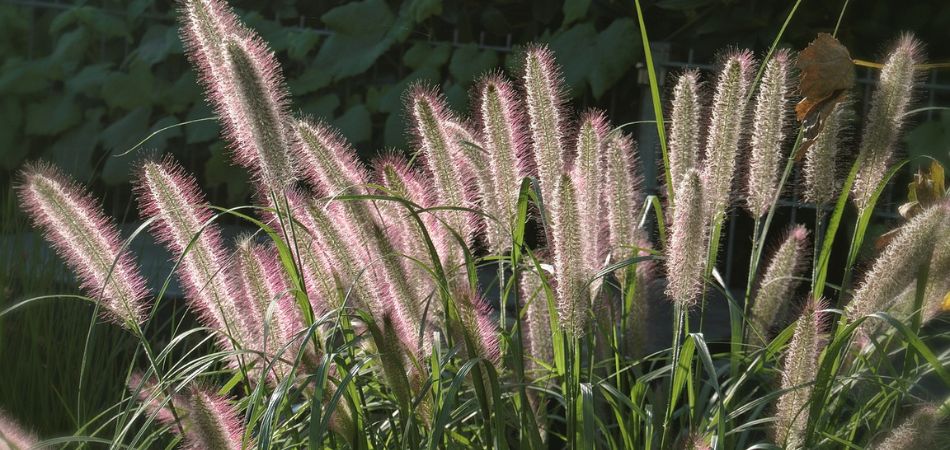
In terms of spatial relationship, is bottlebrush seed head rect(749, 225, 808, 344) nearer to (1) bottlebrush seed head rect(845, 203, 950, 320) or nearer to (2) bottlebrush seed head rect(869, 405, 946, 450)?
A: (1) bottlebrush seed head rect(845, 203, 950, 320)

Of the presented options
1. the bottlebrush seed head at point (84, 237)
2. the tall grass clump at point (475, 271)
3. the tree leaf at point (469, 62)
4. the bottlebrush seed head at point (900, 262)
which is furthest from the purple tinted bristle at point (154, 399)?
the tree leaf at point (469, 62)

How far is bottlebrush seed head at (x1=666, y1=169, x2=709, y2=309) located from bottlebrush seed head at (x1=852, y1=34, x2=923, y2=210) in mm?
423

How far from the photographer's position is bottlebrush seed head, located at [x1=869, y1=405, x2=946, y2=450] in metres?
1.49

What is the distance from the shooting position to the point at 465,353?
1.77 meters

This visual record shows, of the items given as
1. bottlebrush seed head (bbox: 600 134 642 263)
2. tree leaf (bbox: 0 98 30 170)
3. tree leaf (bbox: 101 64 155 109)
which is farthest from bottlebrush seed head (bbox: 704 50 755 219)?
tree leaf (bbox: 0 98 30 170)

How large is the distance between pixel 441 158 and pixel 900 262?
75 centimetres

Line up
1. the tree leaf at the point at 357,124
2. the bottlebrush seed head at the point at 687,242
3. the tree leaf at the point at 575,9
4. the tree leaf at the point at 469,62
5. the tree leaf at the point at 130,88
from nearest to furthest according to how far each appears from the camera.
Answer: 1. the bottlebrush seed head at the point at 687,242
2. the tree leaf at the point at 575,9
3. the tree leaf at the point at 469,62
4. the tree leaf at the point at 357,124
5. the tree leaf at the point at 130,88

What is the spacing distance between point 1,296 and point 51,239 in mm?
1346

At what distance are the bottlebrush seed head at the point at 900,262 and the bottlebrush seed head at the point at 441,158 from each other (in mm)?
654

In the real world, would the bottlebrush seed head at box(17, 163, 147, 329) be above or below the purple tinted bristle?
above

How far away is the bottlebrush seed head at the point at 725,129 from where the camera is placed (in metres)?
1.95

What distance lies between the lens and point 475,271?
1912mm

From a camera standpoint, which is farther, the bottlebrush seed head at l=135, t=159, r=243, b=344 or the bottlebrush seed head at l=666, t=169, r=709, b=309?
the bottlebrush seed head at l=135, t=159, r=243, b=344

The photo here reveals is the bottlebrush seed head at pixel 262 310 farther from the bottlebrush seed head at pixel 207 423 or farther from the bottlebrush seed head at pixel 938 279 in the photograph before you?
the bottlebrush seed head at pixel 938 279
